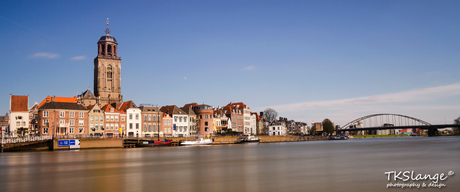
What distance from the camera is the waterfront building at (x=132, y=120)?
9506 cm

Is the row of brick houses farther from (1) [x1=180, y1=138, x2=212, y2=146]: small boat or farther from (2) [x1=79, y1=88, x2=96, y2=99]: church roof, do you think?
(1) [x1=180, y1=138, x2=212, y2=146]: small boat

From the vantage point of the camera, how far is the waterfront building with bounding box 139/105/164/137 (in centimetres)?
9819

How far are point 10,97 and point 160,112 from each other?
114 ft

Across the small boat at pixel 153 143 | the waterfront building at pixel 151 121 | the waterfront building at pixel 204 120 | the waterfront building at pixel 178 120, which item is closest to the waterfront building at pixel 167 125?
the waterfront building at pixel 178 120

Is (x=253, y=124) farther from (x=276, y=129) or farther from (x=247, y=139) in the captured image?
(x=247, y=139)

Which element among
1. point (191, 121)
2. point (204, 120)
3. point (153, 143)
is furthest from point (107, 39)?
point (153, 143)

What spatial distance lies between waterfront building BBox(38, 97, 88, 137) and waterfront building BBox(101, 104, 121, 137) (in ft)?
16.5

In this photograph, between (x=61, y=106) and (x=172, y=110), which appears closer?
(x=61, y=106)

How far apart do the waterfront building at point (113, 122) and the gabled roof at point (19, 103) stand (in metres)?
16.5

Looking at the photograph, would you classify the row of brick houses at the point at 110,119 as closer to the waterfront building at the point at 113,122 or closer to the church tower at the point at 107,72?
the waterfront building at the point at 113,122

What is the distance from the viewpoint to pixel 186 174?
2956 cm

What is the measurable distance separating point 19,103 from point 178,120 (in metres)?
39.1

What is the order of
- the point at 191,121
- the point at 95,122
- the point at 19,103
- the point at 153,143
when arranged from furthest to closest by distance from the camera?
the point at 191,121 < the point at 95,122 < the point at 19,103 < the point at 153,143

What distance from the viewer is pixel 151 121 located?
9944 cm
